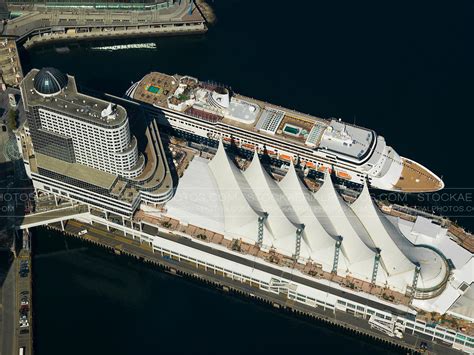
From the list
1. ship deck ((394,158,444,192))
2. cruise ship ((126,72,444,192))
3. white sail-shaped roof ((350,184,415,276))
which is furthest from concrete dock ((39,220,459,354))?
ship deck ((394,158,444,192))

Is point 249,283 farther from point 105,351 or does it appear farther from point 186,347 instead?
point 105,351

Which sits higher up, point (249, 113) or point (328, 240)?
point (249, 113)

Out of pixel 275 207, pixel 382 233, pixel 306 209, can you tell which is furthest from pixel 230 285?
pixel 382 233

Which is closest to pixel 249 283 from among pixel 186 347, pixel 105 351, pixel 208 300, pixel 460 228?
pixel 208 300

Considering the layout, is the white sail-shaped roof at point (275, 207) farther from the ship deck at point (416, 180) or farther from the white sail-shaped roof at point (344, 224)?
the ship deck at point (416, 180)

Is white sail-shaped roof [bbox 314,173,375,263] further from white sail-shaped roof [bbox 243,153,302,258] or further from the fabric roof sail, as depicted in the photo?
white sail-shaped roof [bbox 243,153,302,258]

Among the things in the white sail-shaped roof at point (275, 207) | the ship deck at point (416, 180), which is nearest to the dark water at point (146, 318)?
the white sail-shaped roof at point (275, 207)

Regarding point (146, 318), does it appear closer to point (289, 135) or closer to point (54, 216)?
point (54, 216)
